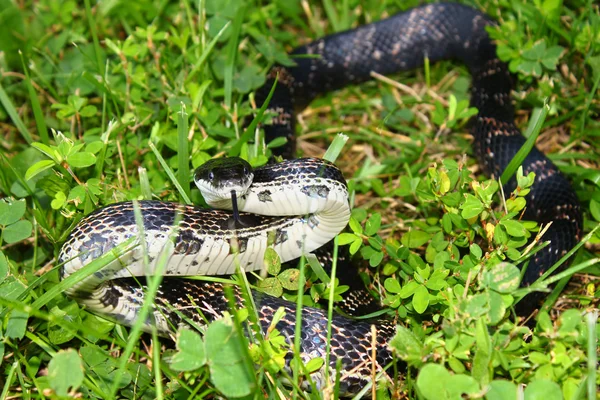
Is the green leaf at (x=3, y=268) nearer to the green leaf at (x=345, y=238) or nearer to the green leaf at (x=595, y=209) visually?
the green leaf at (x=345, y=238)

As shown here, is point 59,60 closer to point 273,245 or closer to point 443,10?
point 273,245

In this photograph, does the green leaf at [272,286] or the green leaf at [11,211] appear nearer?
the green leaf at [272,286]

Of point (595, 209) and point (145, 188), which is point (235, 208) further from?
point (595, 209)

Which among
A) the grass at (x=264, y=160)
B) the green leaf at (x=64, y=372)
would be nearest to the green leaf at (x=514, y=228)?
the grass at (x=264, y=160)

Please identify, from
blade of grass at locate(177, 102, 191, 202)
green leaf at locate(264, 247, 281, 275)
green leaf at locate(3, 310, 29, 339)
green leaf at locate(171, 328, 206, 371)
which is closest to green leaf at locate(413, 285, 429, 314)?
green leaf at locate(264, 247, 281, 275)

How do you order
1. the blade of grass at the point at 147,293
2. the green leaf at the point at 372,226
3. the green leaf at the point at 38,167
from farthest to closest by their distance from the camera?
the green leaf at the point at 372,226
the green leaf at the point at 38,167
the blade of grass at the point at 147,293

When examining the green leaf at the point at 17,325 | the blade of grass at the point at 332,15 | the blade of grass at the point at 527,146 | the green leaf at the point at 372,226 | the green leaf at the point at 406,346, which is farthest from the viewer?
the blade of grass at the point at 332,15
